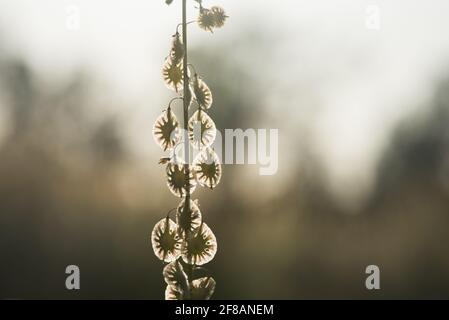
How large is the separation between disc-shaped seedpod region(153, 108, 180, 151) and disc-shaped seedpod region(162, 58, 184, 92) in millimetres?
90

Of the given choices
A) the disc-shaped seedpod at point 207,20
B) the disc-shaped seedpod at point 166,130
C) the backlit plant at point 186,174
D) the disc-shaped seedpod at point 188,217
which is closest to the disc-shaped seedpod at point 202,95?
the backlit plant at point 186,174

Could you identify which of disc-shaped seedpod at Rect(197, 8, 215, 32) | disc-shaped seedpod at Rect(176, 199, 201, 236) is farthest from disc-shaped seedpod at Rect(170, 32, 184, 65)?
disc-shaped seedpod at Rect(176, 199, 201, 236)

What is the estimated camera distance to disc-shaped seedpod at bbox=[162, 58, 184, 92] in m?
1.95

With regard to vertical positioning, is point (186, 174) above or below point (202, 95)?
below

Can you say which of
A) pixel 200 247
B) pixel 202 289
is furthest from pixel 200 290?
pixel 200 247

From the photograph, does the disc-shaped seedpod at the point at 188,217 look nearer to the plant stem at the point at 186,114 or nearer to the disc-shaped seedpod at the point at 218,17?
the plant stem at the point at 186,114

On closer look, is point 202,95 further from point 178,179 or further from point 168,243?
point 168,243

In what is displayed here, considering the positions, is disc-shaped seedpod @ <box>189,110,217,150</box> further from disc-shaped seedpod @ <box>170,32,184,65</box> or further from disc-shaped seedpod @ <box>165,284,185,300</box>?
disc-shaped seedpod @ <box>165,284,185,300</box>

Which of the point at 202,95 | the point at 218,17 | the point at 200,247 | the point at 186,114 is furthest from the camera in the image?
the point at 218,17

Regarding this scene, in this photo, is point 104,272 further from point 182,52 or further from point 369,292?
point 182,52

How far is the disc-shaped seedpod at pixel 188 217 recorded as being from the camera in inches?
69.3

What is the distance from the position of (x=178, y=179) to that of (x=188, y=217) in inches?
5.8

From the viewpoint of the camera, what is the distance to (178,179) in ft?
6.05
